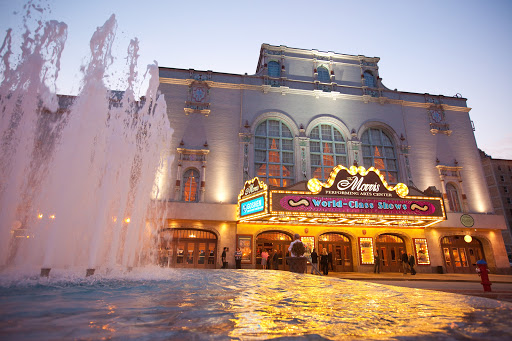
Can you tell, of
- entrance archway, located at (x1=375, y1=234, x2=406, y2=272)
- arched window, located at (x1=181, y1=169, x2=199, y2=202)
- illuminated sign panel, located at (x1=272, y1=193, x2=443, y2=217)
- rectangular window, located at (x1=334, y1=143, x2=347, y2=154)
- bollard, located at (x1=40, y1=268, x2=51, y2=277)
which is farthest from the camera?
rectangular window, located at (x1=334, y1=143, x2=347, y2=154)

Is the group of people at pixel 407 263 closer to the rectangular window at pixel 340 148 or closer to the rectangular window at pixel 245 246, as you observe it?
the rectangular window at pixel 340 148

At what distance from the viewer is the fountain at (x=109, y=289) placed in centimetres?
247

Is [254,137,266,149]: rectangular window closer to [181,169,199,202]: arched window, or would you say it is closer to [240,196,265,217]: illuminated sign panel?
[181,169,199,202]: arched window

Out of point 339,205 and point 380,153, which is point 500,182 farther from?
point 339,205

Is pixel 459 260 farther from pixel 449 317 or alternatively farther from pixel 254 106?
pixel 449 317

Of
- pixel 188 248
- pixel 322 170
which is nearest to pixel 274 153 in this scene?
pixel 322 170

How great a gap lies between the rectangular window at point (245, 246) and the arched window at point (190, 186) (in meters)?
4.29

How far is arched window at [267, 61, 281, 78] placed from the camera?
25359 millimetres

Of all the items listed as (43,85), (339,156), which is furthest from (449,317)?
(339,156)

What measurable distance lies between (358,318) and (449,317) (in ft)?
3.09

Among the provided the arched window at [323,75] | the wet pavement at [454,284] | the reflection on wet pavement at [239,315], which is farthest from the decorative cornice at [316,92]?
the reflection on wet pavement at [239,315]

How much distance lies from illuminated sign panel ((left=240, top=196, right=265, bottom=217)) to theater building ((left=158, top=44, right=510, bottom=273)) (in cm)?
7

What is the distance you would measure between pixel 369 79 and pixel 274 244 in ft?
60.1

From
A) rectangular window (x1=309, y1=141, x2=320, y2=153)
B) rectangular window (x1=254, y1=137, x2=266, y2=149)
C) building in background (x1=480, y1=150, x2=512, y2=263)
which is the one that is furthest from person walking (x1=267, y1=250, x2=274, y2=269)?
building in background (x1=480, y1=150, x2=512, y2=263)
